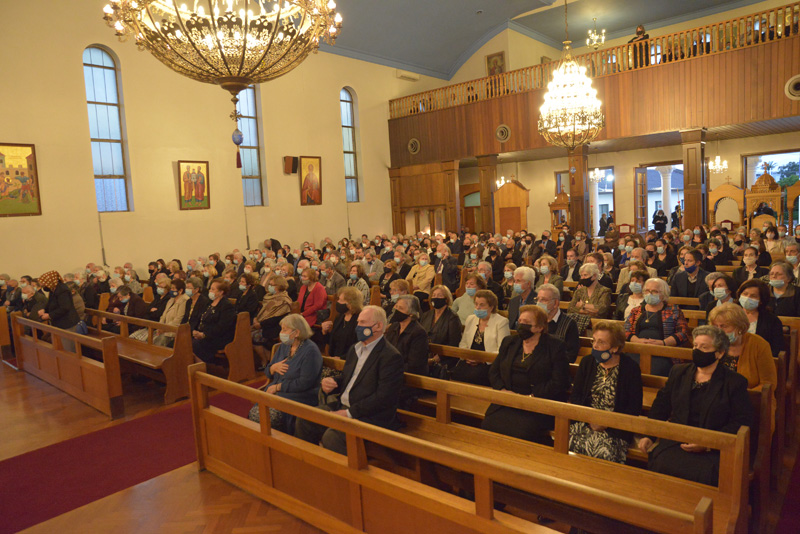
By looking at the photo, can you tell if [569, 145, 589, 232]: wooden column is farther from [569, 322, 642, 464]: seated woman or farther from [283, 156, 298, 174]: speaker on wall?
[569, 322, 642, 464]: seated woman

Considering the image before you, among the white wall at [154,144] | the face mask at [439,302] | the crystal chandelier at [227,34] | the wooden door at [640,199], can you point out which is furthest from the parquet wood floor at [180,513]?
the wooden door at [640,199]

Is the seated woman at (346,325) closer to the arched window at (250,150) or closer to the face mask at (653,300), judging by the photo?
the face mask at (653,300)

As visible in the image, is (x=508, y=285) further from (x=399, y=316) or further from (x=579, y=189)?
Result: (x=579, y=189)

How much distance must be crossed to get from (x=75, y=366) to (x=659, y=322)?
19.2 feet

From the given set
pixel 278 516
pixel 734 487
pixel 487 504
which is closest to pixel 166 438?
pixel 278 516

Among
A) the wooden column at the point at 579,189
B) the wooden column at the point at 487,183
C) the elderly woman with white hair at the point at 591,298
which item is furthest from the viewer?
the wooden column at the point at 487,183

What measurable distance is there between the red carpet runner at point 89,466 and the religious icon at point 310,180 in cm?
1233

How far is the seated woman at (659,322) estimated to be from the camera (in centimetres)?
440

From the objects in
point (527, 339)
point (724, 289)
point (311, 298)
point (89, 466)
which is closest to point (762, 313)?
point (724, 289)

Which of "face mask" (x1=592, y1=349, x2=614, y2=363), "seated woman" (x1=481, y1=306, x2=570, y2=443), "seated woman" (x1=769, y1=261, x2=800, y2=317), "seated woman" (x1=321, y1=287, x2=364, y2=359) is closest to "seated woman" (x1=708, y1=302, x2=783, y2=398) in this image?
"face mask" (x1=592, y1=349, x2=614, y2=363)

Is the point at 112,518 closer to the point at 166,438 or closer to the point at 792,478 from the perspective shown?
the point at 166,438

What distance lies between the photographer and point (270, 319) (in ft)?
22.7

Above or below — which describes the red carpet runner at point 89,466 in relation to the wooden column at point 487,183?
below

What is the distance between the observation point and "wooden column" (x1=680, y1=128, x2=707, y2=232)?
13.2 meters
